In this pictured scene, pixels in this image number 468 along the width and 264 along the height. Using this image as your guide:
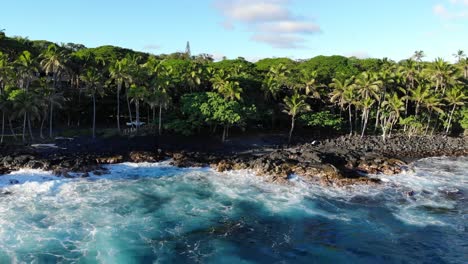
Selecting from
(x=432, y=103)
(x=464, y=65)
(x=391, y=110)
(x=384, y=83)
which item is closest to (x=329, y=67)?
(x=384, y=83)

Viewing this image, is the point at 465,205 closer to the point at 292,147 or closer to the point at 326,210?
the point at 326,210

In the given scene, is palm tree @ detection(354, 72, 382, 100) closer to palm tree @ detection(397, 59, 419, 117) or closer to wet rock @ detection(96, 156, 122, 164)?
palm tree @ detection(397, 59, 419, 117)

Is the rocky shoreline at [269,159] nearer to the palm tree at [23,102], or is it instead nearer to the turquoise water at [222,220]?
the turquoise water at [222,220]

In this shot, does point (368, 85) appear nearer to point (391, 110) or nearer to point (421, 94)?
point (391, 110)

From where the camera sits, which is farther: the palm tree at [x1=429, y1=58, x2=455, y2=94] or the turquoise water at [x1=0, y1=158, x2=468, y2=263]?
the palm tree at [x1=429, y1=58, x2=455, y2=94]

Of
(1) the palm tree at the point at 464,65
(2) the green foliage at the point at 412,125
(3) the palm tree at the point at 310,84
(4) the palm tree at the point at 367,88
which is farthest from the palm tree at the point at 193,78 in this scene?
(1) the palm tree at the point at 464,65

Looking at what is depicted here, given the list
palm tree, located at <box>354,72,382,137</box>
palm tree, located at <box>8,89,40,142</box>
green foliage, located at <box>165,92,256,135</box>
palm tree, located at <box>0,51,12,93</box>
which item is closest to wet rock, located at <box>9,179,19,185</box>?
palm tree, located at <box>8,89,40,142</box>
